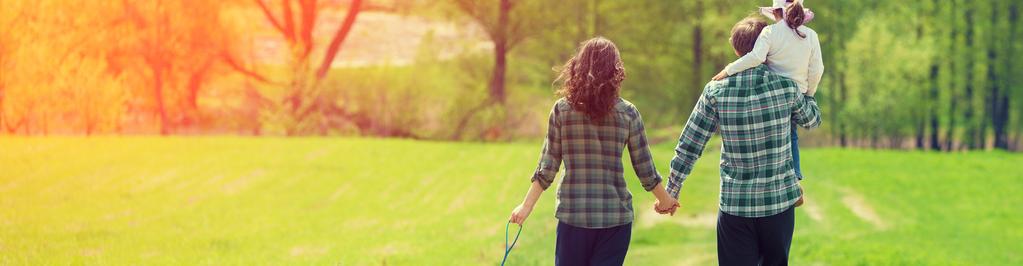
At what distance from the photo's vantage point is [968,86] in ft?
117

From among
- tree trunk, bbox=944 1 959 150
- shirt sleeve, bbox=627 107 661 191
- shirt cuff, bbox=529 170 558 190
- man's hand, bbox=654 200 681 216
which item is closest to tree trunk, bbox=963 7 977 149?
tree trunk, bbox=944 1 959 150

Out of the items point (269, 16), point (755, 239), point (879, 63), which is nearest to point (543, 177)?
point (755, 239)

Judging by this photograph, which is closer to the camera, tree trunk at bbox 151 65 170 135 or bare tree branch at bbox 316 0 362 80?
tree trunk at bbox 151 65 170 135

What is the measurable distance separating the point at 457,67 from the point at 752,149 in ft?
83.0

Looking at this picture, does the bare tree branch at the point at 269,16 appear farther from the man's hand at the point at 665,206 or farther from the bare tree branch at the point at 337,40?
the man's hand at the point at 665,206

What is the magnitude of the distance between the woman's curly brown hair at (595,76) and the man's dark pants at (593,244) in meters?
0.66

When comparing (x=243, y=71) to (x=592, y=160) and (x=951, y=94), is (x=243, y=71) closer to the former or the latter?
(x=951, y=94)

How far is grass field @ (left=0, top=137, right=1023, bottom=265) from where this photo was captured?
1330 centimetres

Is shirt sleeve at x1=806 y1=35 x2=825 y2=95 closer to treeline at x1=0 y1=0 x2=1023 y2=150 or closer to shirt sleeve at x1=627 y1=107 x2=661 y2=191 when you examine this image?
shirt sleeve at x1=627 y1=107 x2=661 y2=191

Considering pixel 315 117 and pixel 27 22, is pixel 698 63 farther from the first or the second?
pixel 27 22

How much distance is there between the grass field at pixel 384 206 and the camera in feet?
43.7

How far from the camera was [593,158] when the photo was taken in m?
5.60

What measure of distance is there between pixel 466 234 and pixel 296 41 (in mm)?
14376

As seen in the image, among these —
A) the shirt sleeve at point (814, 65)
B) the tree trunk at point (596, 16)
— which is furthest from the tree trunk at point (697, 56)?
the shirt sleeve at point (814, 65)
